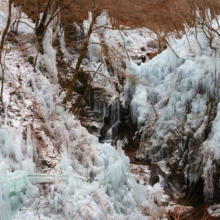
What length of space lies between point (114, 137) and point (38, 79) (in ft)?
23.8

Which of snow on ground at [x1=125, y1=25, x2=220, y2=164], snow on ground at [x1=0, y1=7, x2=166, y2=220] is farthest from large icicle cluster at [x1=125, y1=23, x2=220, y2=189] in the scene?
snow on ground at [x1=0, y1=7, x2=166, y2=220]

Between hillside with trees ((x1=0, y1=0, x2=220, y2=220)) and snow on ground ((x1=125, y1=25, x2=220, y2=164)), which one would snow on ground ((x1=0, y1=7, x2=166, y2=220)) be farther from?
snow on ground ((x1=125, y1=25, x2=220, y2=164))

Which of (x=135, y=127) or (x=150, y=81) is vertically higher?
(x=150, y=81)

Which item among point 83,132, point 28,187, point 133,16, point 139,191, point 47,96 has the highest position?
point 133,16

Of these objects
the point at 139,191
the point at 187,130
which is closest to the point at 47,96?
the point at 139,191

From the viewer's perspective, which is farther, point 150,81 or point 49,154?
point 150,81

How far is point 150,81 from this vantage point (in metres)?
12.6

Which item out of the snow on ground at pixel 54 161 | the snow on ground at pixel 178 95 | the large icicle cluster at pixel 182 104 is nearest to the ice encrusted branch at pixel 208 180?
the large icicle cluster at pixel 182 104

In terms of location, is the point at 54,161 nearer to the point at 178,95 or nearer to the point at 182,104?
the point at 182,104

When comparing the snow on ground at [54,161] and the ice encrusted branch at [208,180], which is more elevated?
the snow on ground at [54,161]

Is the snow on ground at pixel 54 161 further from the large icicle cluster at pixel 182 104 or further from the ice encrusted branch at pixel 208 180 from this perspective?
the large icicle cluster at pixel 182 104

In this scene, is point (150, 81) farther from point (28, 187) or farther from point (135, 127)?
point (28, 187)

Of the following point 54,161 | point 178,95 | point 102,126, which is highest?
point 178,95

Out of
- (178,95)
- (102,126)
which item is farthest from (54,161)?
(102,126)
